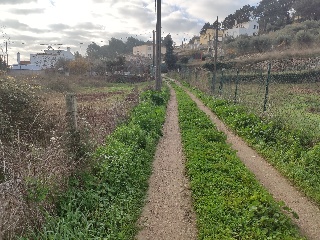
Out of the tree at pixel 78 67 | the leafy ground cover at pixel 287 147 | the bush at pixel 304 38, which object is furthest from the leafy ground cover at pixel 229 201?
the bush at pixel 304 38

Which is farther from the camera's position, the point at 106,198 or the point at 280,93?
the point at 280,93

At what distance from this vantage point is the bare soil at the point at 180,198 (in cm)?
479

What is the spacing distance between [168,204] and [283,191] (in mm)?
2577

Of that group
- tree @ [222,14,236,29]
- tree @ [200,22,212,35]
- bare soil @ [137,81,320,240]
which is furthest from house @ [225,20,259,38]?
bare soil @ [137,81,320,240]

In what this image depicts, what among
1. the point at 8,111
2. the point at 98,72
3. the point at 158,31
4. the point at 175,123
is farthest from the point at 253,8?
the point at 8,111

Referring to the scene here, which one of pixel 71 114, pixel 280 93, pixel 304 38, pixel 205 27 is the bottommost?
pixel 71 114

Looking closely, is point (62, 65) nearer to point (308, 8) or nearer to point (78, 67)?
point (78, 67)

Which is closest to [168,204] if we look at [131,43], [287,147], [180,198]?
[180,198]

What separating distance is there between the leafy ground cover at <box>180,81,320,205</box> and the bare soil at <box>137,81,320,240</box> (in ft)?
0.78

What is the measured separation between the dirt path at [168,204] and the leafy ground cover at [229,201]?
0.64 feet

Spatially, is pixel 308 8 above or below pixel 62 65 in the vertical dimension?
above

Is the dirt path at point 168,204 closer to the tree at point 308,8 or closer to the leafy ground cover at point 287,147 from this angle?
the leafy ground cover at point 287,147

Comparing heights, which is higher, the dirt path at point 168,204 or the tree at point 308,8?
the tree at point 308,8

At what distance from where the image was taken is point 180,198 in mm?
5855
